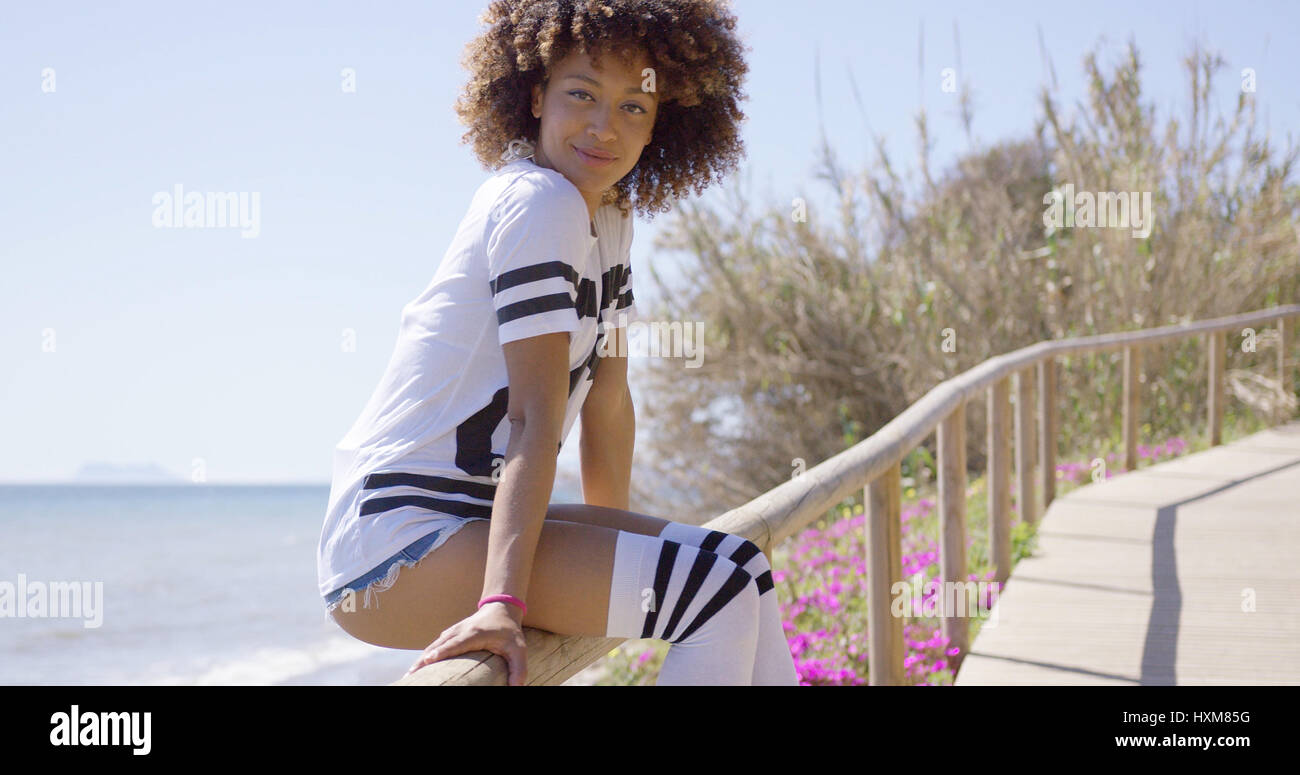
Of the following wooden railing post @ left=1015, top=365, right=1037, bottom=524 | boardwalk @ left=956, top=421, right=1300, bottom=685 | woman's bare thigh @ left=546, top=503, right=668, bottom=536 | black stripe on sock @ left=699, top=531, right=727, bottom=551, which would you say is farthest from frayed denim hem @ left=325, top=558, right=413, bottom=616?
wooden railing post @ left=1015, top=365, right=1037, bottom=524

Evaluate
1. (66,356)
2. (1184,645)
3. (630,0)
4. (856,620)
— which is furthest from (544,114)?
(66,356)

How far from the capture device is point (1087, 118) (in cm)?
847

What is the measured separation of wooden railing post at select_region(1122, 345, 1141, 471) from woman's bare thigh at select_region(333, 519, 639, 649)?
5831mm

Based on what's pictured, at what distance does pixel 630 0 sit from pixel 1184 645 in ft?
8.80

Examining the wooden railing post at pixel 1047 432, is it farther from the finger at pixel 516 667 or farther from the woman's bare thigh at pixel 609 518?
the finger at pixel 516 667

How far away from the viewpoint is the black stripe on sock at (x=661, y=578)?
1.24m

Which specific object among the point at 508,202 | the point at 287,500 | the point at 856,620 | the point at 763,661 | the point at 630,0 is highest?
the point at 630,0

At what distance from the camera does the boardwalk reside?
121 inches

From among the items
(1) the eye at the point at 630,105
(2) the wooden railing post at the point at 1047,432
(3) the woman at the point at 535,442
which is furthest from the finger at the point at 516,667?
(2) the wooden railing post at the point at 1047,432

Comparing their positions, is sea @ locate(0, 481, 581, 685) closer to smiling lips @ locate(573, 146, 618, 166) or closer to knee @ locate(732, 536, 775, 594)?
knee @ locate(732, 536, 775, 594)
